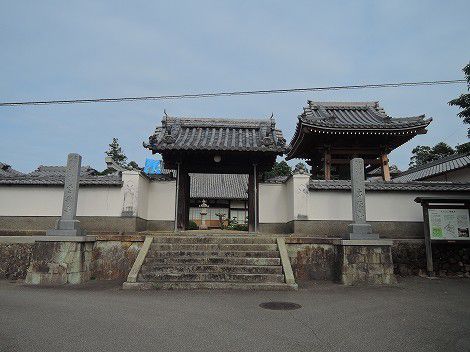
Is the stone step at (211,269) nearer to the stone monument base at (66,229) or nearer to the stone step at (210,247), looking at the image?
the stone step at (210,247)

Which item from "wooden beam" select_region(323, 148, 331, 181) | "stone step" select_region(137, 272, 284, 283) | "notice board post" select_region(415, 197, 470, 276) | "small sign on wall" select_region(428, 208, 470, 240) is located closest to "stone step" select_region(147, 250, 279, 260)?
"stone step" select_region(137, 272, 284, 283)

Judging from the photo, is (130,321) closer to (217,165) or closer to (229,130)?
(217,165)

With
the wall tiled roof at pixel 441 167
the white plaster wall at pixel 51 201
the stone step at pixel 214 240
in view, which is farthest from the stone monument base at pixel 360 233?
the wall tiled roof at pixel 441 167

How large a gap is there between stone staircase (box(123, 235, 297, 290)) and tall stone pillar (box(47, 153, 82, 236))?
2114mm

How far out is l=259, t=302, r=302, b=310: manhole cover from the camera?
616cm

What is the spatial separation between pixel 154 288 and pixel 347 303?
170 inches

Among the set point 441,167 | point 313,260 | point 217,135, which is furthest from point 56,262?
point 441,167

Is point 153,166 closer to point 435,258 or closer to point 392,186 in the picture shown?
→ point 392,186

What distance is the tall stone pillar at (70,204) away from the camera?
9.08 metres

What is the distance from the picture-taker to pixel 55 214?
1143 cm

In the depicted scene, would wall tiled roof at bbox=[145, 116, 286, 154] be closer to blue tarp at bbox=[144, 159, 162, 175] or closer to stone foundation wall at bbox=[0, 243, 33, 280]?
stone foundation wall at bbox=[0, 243, 33, 280]

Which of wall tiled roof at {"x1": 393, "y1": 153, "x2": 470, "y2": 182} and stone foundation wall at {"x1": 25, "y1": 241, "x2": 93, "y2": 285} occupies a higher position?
wall tiled roof at {"x1": 393, "y1": 153, "x2": 470, "y2": 182}

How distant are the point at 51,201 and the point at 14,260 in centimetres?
225

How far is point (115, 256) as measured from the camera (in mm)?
9609
